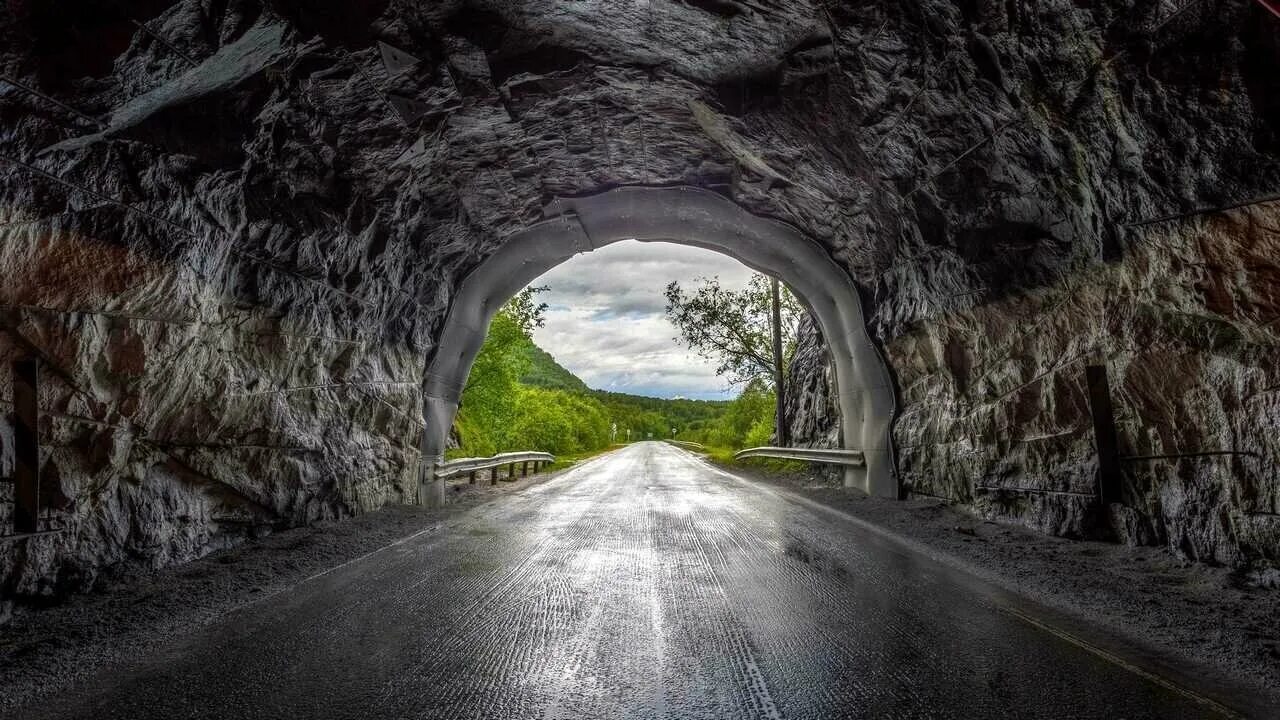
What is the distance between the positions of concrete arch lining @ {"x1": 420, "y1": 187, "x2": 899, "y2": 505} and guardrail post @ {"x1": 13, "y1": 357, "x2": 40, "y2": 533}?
256 inches

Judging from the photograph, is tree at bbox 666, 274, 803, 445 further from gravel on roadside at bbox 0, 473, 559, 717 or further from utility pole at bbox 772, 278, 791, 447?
gravel on roadside at bbox 0, 473, 559, 717

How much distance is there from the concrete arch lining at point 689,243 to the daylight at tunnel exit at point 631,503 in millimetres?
946

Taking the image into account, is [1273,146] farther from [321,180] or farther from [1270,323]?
[321,180]

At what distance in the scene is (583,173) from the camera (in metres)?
9.94

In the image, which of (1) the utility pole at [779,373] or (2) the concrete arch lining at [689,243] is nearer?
(2) the concrete arch lining at [689,243]

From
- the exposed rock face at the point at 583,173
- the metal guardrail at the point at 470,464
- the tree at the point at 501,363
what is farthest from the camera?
the tree at the point at 501,363

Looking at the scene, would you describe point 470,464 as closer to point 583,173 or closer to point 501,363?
point 583,173

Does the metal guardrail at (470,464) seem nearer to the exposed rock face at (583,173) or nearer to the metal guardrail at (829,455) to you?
the exposed rock face at (583,173)

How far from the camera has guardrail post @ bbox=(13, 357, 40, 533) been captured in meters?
3.99

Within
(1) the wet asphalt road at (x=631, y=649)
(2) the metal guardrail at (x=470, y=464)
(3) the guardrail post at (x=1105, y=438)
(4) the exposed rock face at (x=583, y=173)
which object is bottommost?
(1) the wet asphalt road at (x=631, y=649)

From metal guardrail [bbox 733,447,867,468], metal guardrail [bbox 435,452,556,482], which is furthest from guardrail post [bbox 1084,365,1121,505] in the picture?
metal guardrail [bbox 435,452,556,482]

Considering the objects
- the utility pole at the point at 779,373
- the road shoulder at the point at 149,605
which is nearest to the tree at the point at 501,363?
the utility pole at the point at 779,373

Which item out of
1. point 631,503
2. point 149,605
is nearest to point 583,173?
point 631,503

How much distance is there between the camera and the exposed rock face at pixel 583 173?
4.20m
